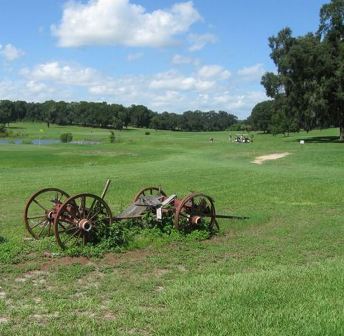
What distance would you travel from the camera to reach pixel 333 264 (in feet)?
29.6

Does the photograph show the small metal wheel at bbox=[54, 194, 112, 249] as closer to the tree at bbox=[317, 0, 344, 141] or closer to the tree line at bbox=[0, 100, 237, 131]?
the tree at bbox=[317, 0, 344, 141]

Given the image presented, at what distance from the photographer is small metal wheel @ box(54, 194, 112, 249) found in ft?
32.4

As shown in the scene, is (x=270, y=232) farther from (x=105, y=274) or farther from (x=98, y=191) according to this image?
(x=98, y=191)

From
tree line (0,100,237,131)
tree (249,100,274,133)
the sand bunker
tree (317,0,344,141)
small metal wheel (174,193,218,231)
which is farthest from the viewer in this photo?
tree line (0,100,237,131)

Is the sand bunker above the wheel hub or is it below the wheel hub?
below

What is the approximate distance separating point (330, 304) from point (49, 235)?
6.47 meters

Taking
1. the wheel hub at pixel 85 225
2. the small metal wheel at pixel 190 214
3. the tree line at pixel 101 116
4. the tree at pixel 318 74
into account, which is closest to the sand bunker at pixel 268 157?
the tree at pixel 318 74

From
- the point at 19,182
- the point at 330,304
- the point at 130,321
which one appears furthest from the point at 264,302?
the point at 19,182

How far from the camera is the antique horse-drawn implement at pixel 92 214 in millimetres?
9930

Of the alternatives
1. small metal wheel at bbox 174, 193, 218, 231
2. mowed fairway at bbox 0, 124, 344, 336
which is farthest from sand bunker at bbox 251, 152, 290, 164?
small metal wheel at bbox 174, 193, 218, 231

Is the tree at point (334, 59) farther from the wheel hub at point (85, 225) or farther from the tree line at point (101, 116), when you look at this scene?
the tree line at point (101, 116)

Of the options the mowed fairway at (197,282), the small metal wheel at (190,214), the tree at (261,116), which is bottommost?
the mowed fairway at (197,282)

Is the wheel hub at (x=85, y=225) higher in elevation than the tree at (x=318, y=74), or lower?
lower

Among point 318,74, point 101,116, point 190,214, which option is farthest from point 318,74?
point 101,116
